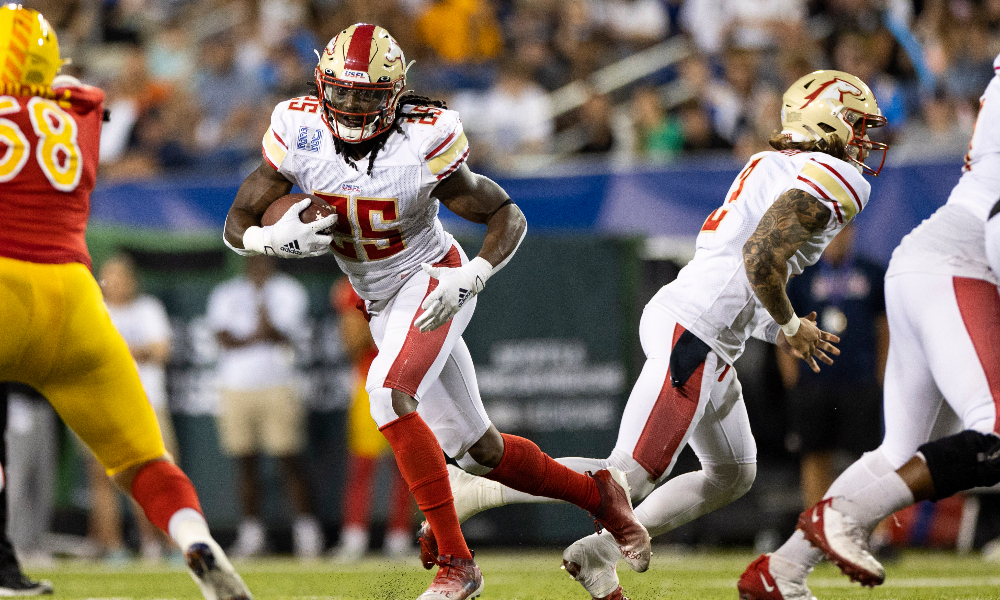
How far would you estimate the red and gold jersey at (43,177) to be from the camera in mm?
3641

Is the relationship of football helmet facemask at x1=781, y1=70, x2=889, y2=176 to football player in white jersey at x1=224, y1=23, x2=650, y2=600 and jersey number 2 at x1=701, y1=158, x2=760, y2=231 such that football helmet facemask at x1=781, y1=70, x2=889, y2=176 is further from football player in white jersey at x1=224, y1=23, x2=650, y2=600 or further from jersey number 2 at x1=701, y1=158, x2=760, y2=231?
football player in white jersey at x1=224, y1=23, x2=650, y2=600

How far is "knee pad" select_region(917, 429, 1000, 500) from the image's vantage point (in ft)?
11.8

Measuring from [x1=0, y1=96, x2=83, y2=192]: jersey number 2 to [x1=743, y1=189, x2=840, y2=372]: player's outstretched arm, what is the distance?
6.99ft

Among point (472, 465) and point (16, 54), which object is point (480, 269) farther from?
point (16, 54)

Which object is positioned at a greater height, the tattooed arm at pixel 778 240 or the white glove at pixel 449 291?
the tattooed arm at pixel 778 240

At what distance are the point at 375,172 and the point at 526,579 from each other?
2560mm

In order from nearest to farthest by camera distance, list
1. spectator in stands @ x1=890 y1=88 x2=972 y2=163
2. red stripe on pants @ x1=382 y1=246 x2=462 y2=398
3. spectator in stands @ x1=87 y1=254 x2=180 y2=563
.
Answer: red stripe on pants @ x1=382 y1=246 x2=462 y2=398, spectator in stands @ x1=87 y1=254 x2=180 y2=563, spectator in stands @ x1=890 y1=88 x2=972 y2=163

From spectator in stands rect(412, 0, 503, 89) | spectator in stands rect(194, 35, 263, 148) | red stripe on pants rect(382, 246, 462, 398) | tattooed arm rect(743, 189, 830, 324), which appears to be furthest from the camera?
spectator in stands rect(412, 0, 503, 89)

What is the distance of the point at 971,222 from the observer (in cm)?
391

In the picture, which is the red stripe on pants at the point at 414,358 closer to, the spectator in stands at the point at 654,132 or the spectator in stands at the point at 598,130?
the spectator in stands at the point at 654,132

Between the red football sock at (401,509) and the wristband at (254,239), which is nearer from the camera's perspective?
the wristband at (254,239)

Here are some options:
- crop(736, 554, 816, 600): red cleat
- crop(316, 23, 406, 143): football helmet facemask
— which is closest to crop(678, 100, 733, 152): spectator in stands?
crop(316, 23, 406, 143): football helmet facemask

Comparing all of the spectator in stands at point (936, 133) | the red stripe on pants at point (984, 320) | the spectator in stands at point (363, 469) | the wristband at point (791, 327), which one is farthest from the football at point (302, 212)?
the spectator in stands at point (936, 133)

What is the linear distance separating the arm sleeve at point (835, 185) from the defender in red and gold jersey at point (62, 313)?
2.12 m
